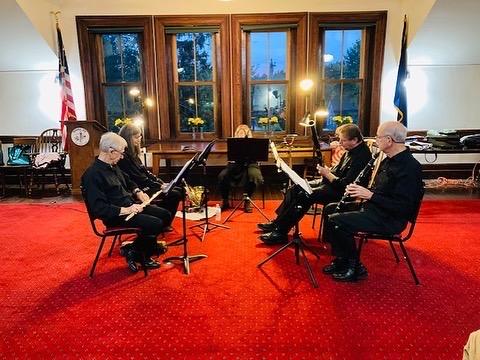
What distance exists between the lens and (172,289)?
2977 millimetres

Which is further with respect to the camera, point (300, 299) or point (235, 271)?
point (235, 271)

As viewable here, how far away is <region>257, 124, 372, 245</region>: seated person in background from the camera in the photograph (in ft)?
11.7

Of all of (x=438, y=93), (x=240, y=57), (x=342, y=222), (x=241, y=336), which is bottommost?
(x=241, y=336)

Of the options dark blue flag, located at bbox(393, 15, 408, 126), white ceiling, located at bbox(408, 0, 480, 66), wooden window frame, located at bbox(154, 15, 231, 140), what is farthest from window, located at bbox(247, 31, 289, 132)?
white ceiling, located at bbox(408, 0, 480, 66)

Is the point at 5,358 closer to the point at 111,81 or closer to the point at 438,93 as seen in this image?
the point at 111,81

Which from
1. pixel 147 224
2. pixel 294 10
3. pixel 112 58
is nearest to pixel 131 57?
pixel 112 58

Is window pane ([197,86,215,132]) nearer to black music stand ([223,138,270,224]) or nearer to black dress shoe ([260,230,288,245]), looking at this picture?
black music stand ([223,138,270,224])

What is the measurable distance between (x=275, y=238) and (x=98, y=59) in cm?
475

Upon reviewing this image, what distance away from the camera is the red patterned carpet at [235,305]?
2283 millimetres

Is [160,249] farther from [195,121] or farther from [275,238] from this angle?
[195,121]

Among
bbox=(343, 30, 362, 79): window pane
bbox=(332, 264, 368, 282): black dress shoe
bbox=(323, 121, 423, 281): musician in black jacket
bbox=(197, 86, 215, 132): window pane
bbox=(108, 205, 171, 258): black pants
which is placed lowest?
bbox=(332, 264, 368, 282): black dress shoe

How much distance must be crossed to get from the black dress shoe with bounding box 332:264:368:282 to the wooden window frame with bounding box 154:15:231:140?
399 cm

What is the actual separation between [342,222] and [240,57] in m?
4.25

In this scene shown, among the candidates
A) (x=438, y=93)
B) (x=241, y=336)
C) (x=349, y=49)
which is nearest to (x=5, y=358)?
(x=241, y=336)
